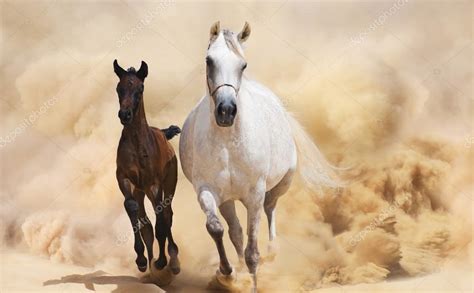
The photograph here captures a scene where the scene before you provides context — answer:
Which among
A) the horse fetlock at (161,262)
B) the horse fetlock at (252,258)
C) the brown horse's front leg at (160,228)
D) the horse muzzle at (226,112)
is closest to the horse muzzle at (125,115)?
the brown horse's front leg at (160,228)

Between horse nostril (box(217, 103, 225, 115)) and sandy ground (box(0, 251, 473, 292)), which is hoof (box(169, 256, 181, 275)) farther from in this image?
horse nostril (box(217, 103, 225, 115))

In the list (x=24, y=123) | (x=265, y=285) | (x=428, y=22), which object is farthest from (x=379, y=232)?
(x=24, y=123)

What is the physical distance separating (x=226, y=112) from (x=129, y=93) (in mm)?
1197

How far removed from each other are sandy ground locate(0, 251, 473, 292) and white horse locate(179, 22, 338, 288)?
118 centimetres

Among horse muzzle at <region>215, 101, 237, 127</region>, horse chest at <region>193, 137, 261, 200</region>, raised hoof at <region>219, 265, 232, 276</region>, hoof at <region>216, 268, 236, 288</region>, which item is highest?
horse muzzle at <region>215, 101, 237, 127</region>

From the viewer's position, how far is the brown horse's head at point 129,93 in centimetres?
806

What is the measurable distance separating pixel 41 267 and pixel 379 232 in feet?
15.0

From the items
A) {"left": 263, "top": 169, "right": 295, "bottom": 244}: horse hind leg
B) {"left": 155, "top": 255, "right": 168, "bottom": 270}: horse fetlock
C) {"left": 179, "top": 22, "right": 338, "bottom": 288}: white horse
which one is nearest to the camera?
{"left": 179, "top": 22, "right": 338, "bottom": 288}: white horse

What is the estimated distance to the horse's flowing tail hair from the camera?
9.79 metres

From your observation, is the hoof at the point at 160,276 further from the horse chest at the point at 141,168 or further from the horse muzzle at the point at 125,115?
the horse muzzle at the point at 125,115

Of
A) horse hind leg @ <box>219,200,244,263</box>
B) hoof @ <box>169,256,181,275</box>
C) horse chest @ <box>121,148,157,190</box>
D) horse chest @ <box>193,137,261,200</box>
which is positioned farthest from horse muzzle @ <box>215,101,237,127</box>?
hoof @ <box>169,256,181,275</box>

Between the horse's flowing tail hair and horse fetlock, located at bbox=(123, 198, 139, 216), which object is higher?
the horse's flowing tail hair

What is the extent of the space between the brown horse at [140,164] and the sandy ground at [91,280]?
0.46 meters

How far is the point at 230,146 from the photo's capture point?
788cm
